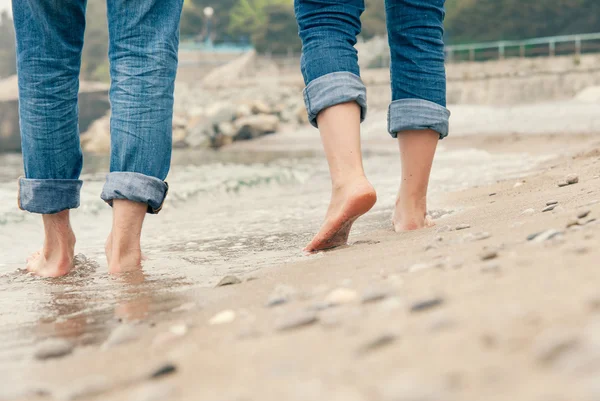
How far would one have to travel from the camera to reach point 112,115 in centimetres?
185

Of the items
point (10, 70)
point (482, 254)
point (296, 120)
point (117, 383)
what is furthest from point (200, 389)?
point (10, 70)

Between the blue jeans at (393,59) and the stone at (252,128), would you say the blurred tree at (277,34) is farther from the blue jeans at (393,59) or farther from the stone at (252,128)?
the blue jeans at (393,59)

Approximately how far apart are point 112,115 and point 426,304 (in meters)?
1.20

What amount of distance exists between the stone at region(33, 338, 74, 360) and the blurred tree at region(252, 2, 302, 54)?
28979mm

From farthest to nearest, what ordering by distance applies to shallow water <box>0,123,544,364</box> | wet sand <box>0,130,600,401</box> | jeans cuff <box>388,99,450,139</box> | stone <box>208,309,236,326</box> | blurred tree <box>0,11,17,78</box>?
blurred tree <box>0,11,17,78</box>
jeans cuff <box>388,99,450,139</box>
shallow water <box>0,123,544,364</box>
stone <box>208,309,236,326</box>
wet sand <box>0,130,600,401</box>

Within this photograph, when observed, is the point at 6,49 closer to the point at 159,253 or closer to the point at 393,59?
the point at 159,253

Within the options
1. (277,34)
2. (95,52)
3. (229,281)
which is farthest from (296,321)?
(95,52)

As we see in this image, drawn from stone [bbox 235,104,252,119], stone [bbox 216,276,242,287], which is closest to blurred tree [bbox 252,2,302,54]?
stone [bbox 235,104,252,119]

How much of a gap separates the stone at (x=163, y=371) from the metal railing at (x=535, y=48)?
786 inches

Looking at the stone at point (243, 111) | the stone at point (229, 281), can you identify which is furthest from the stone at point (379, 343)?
the stone at point (243, 111)

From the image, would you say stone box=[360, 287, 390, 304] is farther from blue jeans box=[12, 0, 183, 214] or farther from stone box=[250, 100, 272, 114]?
stone box=[250, 100, 272, 114]

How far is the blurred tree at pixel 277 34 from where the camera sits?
29.8 m

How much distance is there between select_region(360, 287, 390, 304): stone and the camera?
0.98 metres

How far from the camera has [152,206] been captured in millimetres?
1825
